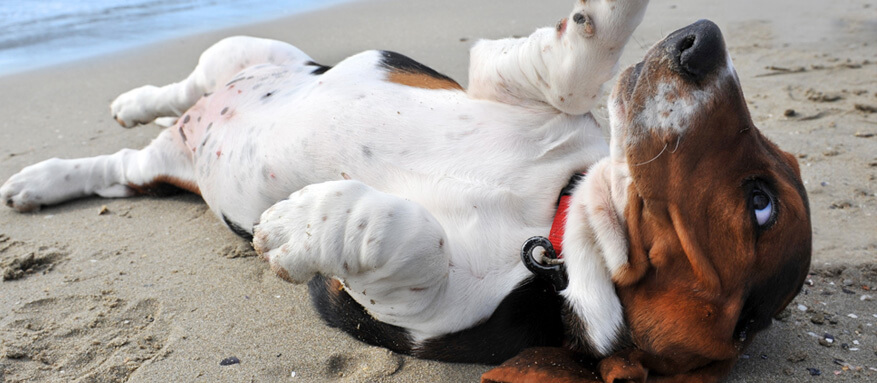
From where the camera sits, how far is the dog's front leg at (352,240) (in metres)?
2.06

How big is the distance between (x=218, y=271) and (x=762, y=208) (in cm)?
208

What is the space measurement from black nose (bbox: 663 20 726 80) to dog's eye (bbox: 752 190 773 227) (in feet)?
1.26

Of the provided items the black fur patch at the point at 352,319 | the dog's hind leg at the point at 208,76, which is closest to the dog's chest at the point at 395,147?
the black fur patch at the point at 352,319

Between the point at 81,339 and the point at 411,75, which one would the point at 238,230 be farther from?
the point at 411,75

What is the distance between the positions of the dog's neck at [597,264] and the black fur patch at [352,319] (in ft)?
1.87

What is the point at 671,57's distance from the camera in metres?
2.10

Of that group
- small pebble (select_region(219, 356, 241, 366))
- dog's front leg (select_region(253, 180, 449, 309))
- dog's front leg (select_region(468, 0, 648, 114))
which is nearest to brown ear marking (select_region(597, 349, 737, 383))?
dog's front leg (select_region(253, 180, 449, 309))

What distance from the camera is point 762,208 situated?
2.06 metres

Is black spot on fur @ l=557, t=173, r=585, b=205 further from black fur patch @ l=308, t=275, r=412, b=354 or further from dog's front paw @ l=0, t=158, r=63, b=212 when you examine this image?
dog's front paw @ l=0, t=158, r=63, b=212

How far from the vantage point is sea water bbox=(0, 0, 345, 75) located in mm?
7074

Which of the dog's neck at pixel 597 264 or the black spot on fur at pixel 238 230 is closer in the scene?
the dog's neck at pixel 597 264

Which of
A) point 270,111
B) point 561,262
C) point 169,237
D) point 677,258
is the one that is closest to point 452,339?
point 561,262

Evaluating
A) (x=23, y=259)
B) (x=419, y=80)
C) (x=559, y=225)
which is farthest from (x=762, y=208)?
(x=23, y=259)

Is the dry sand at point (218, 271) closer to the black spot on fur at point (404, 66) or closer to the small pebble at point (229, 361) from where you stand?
the small pebble at point (229, 361)
